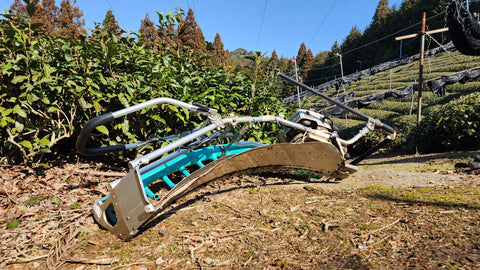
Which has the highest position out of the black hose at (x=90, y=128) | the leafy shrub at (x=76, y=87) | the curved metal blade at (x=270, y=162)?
the leafy shrub at (x=76, y=87)

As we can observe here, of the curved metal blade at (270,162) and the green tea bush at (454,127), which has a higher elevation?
the curved metal blade at (270,162)

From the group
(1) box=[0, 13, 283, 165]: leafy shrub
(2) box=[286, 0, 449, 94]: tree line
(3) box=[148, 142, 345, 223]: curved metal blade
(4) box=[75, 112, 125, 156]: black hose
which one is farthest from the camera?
(2) box=[286, 0, 449, 94]: tree line

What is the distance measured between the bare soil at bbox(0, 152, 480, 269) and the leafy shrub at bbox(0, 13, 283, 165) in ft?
1.58

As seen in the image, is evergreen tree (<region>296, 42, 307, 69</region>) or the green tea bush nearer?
the green tea bush

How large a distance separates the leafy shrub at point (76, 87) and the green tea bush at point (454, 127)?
6.62 m

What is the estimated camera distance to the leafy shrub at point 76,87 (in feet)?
8.33

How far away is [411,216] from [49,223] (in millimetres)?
3014

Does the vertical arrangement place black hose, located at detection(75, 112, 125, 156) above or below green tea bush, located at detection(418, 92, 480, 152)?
above

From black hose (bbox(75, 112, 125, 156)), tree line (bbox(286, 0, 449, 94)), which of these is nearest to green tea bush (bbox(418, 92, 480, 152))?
black hose (bbox(75, 112, 125, 156))

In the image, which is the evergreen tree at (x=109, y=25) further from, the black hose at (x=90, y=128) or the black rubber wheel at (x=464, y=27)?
the black rubber wheel at (x=464, y=27)

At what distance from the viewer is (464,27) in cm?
530

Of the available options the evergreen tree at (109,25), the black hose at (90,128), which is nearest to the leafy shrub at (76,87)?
the evergreen tree at (109,25)

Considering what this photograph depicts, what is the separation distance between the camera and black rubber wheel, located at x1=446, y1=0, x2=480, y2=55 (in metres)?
5.26

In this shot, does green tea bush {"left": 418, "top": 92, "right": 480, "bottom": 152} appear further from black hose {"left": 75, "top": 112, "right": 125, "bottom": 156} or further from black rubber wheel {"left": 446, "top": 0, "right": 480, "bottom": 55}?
black hose {"left": 75, "top": 112, "right": 125, "bottom": 156}
